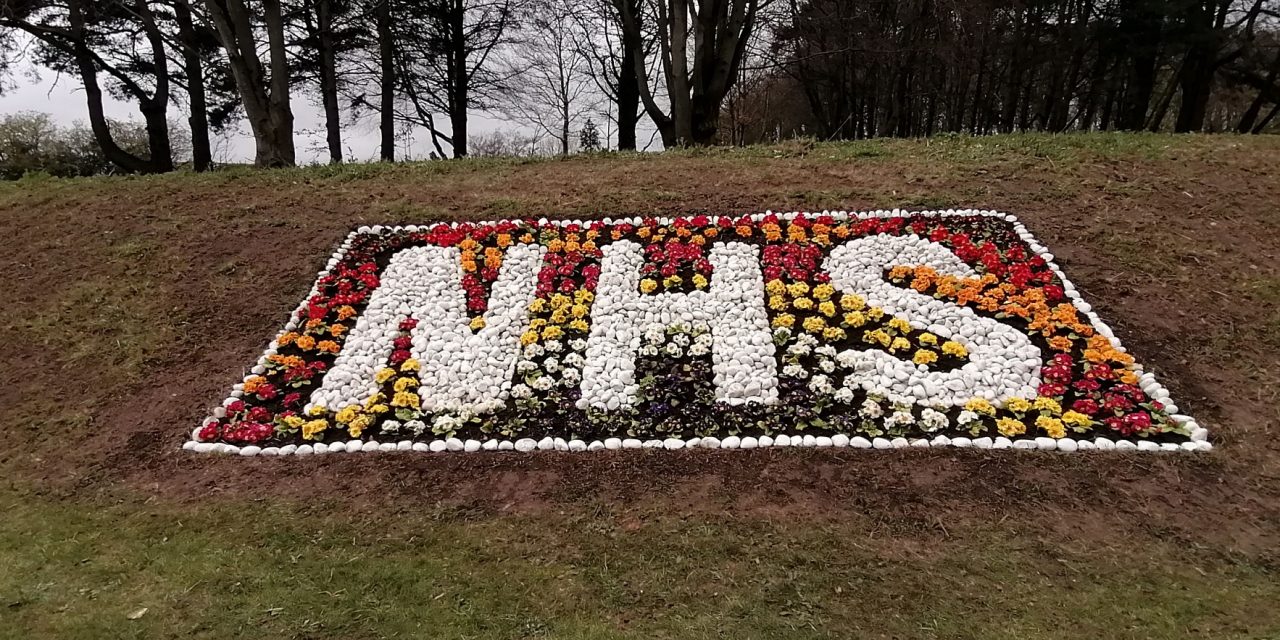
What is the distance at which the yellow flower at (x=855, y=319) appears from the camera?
20.6 feet

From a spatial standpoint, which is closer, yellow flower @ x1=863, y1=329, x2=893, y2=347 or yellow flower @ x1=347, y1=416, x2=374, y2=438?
yellow flower @ x1=347, y1=416, x2=374, y2=438

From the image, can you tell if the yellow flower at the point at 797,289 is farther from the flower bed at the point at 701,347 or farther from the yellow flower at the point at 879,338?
the yellow flower at the point at 879,338

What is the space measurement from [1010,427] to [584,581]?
10.3 ft

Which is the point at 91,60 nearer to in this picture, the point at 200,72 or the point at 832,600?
the point at 200,72

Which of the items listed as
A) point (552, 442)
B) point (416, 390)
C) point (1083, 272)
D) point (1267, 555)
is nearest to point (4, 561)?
point (416, 390)

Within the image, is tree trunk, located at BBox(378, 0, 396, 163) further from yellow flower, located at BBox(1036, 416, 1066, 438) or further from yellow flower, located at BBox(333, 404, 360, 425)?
yellow flower, located at BBox(1036, 416, 1066, 438)

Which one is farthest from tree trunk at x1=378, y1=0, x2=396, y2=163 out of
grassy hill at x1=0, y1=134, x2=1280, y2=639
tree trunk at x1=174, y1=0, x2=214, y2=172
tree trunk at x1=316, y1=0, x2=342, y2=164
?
grassy hill at x1=0, y1=134, x2=1280, y2=639

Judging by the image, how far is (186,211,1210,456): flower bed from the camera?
17.3ft

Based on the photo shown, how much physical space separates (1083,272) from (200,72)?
16674mm

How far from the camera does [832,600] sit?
3697 millimetres

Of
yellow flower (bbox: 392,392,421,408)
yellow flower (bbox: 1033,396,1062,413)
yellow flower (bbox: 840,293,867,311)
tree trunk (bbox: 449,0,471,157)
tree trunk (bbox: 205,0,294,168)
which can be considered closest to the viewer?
yellow flower (bbox: 1033,396,1062,413)

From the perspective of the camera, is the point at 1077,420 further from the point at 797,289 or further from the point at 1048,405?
the point at 797,289

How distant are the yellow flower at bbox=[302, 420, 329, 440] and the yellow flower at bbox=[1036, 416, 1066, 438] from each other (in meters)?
5.10

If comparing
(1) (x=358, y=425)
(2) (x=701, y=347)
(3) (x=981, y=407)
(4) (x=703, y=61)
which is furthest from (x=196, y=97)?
(3) (x=981, y=407)
